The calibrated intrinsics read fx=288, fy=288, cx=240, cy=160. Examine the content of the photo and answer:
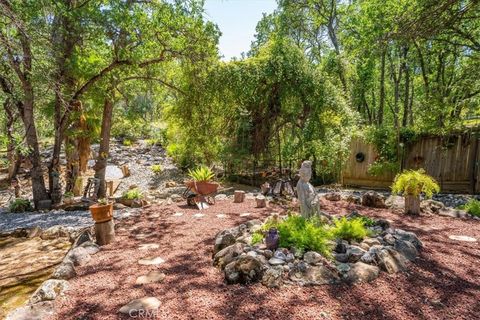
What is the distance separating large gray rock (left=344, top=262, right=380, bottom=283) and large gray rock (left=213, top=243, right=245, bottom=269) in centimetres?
118

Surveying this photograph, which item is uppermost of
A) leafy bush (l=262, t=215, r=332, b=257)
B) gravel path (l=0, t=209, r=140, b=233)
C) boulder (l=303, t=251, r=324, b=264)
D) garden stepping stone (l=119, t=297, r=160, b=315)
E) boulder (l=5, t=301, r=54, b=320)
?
leafy bush (l=262, t=215, r=332, b=257)

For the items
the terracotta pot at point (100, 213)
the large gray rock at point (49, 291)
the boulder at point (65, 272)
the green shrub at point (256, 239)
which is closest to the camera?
the large gray rock at point (49, 291)

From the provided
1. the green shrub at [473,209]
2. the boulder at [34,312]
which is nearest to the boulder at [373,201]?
the green shrub at [473,209]

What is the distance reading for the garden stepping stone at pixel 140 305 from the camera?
8.13ft

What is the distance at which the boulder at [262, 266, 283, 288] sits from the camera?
2811 mm

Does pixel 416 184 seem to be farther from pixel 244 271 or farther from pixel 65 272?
pixel 65 272

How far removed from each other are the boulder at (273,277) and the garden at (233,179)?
0.05 ft

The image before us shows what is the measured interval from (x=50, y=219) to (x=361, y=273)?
6.21 meters

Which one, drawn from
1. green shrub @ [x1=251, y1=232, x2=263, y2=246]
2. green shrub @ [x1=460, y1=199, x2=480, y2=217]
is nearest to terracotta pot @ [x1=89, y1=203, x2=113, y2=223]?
green shrub @ [x1=251, y1=232, x2=263, y2=246]

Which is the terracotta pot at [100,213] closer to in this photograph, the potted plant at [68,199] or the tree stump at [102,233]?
the tree stump at [102,233]

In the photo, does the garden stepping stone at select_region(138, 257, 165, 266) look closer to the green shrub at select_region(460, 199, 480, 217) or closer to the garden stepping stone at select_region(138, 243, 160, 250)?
the garden stepping stone at select_region(138, 243, 160, 250)

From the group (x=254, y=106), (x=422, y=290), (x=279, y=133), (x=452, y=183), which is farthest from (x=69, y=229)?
(x=452, y=183)

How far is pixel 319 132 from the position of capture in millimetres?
9180

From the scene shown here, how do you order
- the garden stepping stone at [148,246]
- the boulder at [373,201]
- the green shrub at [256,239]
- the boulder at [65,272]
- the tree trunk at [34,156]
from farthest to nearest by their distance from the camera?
the tree trunk at [34,156] < the boulder at [373,201] < the garden stepping stone at [148,246] < the green shrub at [256,239] < the boulder at [65,272]
